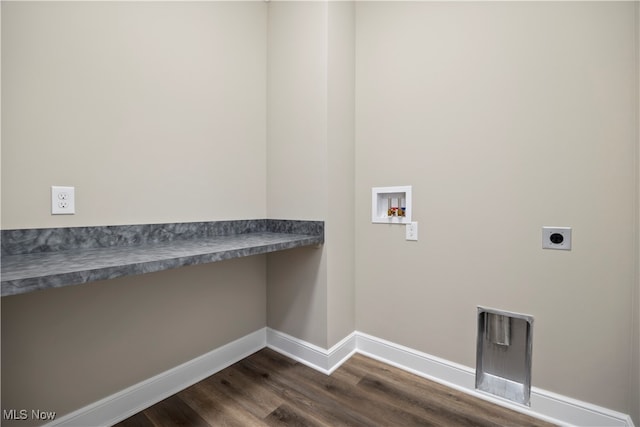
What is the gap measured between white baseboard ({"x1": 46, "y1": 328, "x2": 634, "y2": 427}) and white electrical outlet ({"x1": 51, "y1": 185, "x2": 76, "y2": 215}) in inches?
33.6

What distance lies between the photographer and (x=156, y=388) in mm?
1411

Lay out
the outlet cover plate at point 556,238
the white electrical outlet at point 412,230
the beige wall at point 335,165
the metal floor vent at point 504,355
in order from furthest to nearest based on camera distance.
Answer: the white electrical outlet at point 412,230
the metal floor vent at point 504,355
the outlet cover plate at point 556,238
the beige wall at point 335,165

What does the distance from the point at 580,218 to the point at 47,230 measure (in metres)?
2.25

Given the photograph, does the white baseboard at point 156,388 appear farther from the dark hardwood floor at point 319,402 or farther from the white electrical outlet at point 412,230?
the white electrical outlet at point 412,230

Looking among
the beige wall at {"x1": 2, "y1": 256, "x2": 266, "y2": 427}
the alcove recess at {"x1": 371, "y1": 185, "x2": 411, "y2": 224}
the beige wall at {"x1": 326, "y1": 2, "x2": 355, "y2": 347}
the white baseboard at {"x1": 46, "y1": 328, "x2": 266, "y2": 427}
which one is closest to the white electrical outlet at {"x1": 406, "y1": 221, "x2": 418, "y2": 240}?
the alcove recess at {"x1": 371, "y1": 185, "x2": 411, "y2": 224}

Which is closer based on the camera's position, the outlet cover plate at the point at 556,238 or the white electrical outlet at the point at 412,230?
the outlet cover plate at the point at 556,238

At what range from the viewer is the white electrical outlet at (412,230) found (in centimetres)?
167

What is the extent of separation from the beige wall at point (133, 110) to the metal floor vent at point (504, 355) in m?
1.56

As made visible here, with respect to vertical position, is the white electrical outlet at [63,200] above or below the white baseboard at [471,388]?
above

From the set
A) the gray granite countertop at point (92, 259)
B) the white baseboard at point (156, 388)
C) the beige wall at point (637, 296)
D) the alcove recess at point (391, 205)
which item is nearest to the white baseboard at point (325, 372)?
the white baseboard at point (156, 388)

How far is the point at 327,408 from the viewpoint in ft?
4.51
